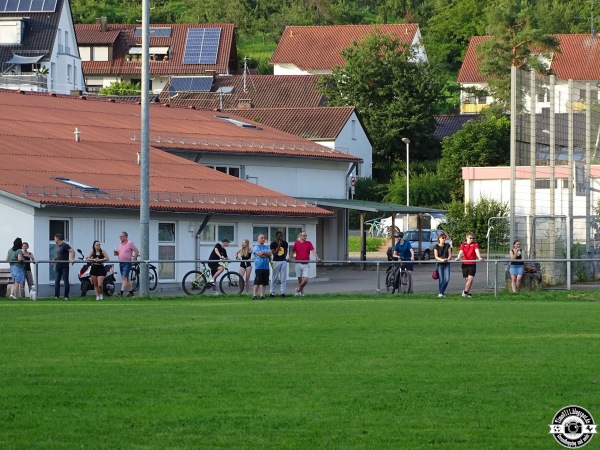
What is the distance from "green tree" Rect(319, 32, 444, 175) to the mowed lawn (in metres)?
70.4

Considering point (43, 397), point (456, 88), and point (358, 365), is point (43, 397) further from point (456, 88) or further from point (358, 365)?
point (456, 88)

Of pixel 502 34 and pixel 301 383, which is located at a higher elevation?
pixel 502 34

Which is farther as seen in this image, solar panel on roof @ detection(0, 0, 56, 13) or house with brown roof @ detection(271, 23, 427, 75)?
house with brown roof @ detection(271, 23, 427, 75)

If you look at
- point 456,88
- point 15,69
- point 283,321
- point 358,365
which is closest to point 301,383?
point 358,365

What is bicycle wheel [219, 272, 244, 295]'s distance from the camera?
124 feet

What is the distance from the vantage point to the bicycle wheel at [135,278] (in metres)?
39.3

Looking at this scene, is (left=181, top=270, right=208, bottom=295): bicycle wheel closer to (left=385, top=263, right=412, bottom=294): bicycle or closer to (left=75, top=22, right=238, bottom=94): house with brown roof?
(left=385, top=263, right=412, bottom=294): bicycle

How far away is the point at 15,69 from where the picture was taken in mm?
99938

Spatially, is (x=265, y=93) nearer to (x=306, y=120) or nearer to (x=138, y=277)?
(x=306, y=120)

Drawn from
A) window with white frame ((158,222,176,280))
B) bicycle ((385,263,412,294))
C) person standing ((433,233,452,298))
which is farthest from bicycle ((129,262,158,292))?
person standing ((433,233,452,298))

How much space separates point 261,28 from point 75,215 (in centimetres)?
11189

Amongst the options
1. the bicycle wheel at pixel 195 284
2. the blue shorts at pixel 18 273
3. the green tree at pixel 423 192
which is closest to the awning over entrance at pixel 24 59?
the green tree at pixel 423 192

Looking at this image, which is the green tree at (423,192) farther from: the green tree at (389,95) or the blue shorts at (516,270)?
the blue shorts at (516,270)

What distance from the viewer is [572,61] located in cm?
12212
